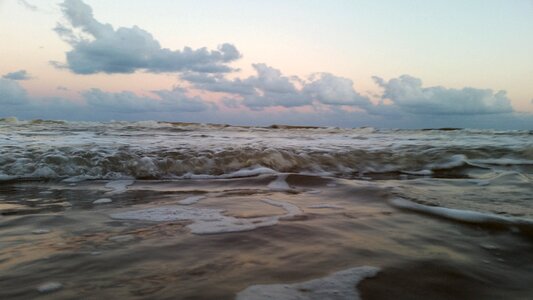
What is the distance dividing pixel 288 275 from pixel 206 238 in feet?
2.35

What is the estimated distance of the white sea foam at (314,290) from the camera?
4.66 feet

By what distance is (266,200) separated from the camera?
3303mm

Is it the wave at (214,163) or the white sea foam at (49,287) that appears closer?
the white sea foam at (49,287)

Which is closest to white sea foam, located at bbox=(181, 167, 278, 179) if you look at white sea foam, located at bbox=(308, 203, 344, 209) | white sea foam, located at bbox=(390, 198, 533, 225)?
white sea foam, located at bbox=(308, 203, 344, 209)

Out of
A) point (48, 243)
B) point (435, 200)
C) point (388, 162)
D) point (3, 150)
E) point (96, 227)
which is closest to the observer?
point (48, 243)

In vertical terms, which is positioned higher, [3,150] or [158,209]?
[3,150]

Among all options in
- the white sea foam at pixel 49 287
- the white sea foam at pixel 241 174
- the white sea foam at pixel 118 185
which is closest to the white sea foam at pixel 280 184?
the white sea foam at pixel 241 174

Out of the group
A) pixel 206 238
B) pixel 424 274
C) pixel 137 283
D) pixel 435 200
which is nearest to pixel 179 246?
pixel 206 238

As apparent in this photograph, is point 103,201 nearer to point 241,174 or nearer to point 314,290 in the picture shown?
point 241,174

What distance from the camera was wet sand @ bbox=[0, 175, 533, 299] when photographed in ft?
4.88

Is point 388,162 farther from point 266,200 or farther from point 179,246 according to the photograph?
point 179,246

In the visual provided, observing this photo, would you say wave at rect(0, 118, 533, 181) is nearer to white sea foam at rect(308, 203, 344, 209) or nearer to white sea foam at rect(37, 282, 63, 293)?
white sea foam at rect(308, 203, 344, 209)

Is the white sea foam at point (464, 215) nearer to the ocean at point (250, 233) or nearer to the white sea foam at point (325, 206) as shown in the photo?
the ocean at point (250, 233)

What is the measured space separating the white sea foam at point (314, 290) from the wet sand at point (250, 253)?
0.04 meters
